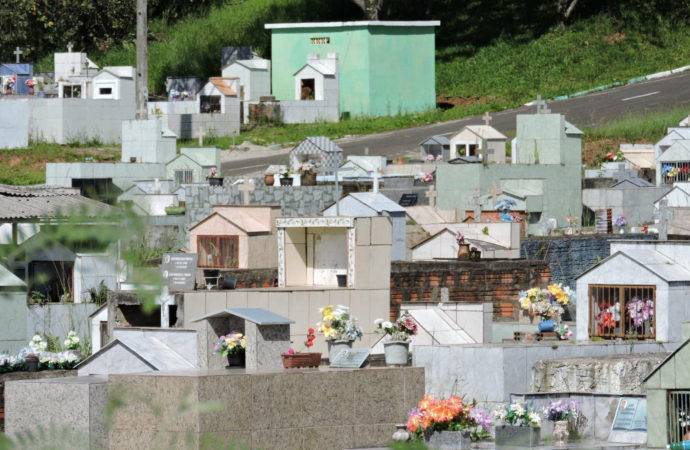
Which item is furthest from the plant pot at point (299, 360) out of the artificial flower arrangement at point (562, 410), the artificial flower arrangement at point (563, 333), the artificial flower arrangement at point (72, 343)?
the artificial flower arrangement at point (72, 343)

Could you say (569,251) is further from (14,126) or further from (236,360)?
(14,126)

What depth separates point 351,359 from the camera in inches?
788

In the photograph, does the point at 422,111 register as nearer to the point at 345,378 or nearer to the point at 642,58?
the point at 642,58

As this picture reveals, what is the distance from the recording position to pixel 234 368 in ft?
63.1

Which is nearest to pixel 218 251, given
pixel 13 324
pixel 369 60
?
pixel 13 324

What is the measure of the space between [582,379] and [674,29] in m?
49.3

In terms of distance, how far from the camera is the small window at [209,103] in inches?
2260

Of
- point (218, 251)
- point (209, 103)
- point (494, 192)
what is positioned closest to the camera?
point (218, 251)

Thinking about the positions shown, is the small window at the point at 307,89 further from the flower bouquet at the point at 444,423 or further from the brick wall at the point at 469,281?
the flower bouquet at the point at 444,423

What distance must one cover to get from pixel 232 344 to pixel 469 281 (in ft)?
40.0

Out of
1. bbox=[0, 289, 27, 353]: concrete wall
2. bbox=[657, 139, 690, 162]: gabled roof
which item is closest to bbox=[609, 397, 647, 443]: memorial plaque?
bbox=[0, 289, 27, 353]: concrete wall

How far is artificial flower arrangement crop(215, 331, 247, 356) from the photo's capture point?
19.5 meters

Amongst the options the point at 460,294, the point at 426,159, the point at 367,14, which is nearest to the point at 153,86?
the point at 367,14

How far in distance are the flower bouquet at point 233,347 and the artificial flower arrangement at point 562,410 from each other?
12.2 ft
